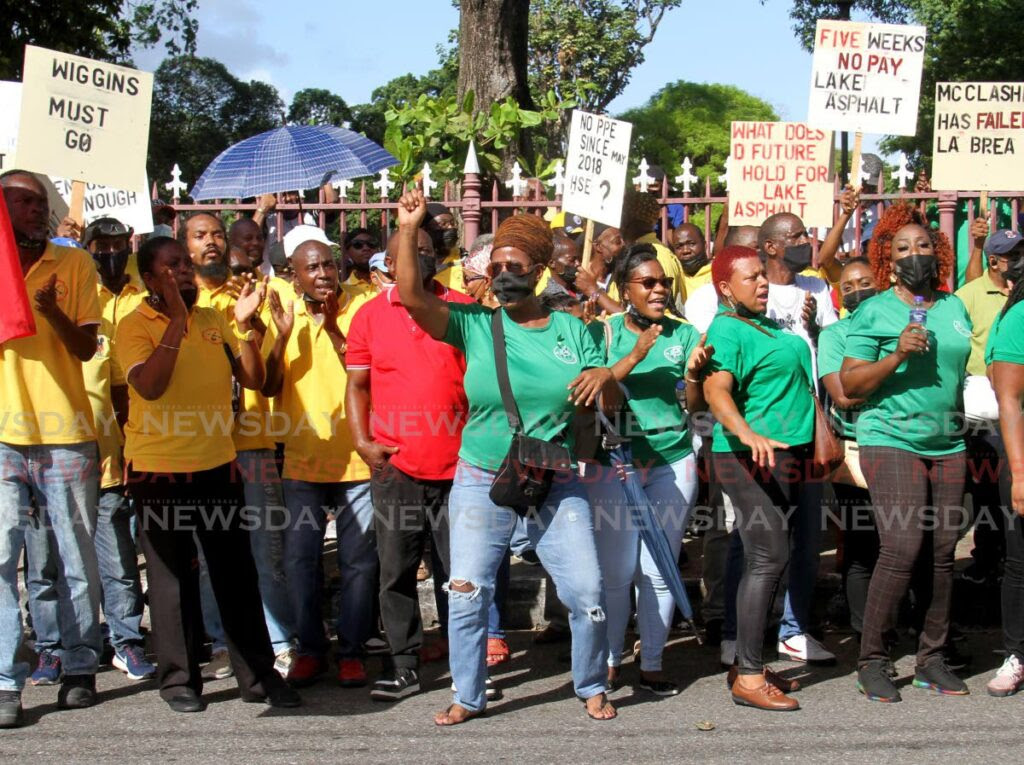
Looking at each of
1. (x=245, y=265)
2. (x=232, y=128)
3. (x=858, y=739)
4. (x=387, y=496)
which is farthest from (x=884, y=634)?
(x=232, y=128)

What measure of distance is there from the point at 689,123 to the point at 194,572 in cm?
3683

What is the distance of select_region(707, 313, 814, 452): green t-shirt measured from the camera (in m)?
5.94

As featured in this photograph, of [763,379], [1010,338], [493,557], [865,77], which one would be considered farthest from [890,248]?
[865,77]

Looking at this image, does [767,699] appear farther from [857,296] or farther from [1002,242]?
[1002,242]

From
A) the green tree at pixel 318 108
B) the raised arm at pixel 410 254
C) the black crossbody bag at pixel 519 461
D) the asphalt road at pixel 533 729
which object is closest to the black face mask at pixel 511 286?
the black crossbody bag at pixel 519 461

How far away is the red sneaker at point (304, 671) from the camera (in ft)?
20.9

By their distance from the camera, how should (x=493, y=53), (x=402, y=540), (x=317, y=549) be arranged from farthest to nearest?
(x=493, y=53) → (x=317, y=549) → (x=402, y=540)

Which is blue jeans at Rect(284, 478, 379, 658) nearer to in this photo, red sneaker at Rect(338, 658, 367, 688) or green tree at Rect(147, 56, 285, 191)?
red sneaker at Rect(338, 658, 367, 688)

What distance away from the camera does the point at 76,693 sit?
597cm

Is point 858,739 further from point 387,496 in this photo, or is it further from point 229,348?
point 229,348

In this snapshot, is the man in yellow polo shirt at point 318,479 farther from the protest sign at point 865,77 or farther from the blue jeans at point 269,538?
the protest sign at point 865,77

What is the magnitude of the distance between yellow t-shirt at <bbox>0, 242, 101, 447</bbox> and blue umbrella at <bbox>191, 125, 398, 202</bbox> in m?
3.92

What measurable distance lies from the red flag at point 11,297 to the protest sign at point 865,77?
207 inches

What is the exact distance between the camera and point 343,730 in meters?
5.62
